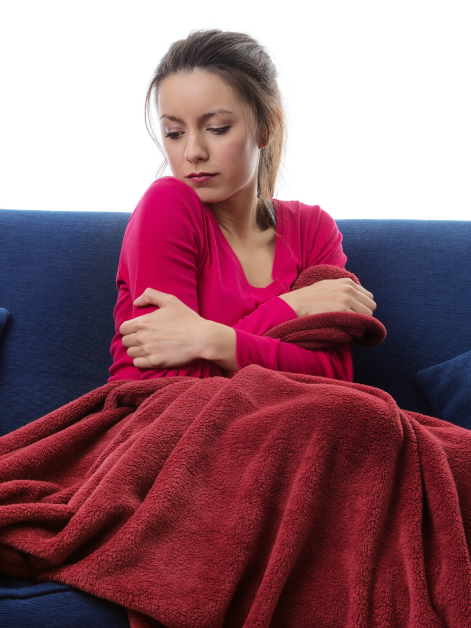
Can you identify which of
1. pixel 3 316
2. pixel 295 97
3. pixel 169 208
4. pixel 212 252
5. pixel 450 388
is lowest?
pixel 450 388

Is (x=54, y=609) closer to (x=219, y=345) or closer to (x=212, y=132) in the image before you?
(x=219, y=345)

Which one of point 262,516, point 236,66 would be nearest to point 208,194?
point 236,66

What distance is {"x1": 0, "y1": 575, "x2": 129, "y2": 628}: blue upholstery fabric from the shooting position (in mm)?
717

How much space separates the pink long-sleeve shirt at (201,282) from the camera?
1.21 meters

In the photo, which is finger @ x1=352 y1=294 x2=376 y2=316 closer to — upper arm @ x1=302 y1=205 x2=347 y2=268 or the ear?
upper arm @ x1=302 y1=205 x2=347 y2=268

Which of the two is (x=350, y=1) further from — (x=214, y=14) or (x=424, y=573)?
(x=424, y=573)

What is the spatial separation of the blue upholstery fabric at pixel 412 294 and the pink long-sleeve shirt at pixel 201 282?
11.3 inches

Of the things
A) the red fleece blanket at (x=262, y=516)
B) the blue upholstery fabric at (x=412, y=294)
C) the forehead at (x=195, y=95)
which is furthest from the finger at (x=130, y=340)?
the blue upholstery fabric at (x=412, y=294)

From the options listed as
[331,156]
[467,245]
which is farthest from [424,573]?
[331,156]

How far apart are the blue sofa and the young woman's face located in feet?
1.31

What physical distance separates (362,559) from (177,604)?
231 mm

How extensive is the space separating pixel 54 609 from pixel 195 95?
3.25 feet

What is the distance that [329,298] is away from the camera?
1.33m

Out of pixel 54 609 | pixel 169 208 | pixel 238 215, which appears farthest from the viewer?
pixel 238 215
